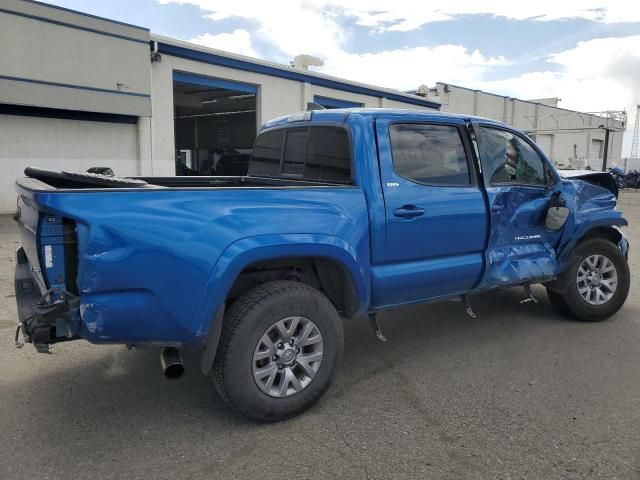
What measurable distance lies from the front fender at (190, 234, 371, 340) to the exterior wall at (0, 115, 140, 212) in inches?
486

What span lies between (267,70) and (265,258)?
52.3ft

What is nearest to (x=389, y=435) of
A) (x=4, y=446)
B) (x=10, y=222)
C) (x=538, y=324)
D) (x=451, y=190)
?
(x=451, y=190)

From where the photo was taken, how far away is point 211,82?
661 inches

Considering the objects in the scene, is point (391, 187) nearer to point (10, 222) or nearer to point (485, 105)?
point (10, 222)

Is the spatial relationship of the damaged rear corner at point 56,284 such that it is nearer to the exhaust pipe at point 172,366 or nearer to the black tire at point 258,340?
the exhaust pipe at point 172,366

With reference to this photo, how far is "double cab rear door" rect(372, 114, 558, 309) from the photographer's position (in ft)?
12.5

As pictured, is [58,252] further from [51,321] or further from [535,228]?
[535,228]

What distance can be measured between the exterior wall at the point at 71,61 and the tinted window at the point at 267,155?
10370mm

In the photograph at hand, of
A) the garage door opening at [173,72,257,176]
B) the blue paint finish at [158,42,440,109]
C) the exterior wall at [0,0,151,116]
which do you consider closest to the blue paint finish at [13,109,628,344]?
the exterior wall at [0,0,151,116]

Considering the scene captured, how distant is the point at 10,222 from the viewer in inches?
463

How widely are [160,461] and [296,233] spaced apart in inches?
58.6

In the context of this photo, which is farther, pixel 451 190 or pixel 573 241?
pixel 573 241

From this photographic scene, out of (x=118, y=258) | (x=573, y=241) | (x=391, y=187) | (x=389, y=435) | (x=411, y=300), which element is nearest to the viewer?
(x=118, y=258)

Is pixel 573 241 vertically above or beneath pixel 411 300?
above
